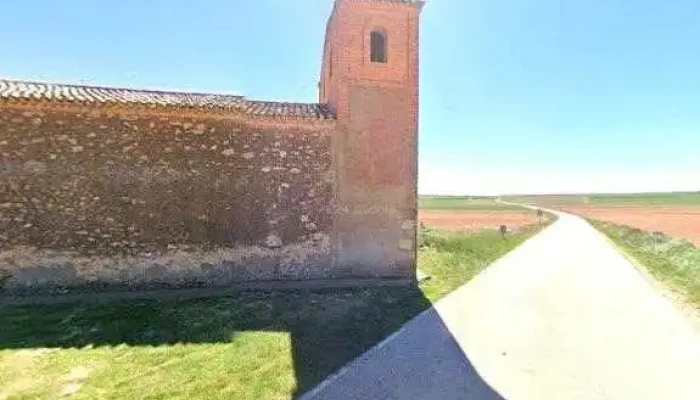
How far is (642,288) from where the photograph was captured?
12719mm

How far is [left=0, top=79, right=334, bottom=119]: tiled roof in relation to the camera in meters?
11.3

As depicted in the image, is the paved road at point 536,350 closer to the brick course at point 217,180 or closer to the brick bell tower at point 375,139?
the brick bell tower at point 375,139

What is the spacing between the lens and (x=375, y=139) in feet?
44.5

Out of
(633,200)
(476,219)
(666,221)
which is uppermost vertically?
(666,221)

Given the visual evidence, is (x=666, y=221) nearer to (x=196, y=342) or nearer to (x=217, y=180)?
(x=217, y=180)

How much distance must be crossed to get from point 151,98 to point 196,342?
23.6ft

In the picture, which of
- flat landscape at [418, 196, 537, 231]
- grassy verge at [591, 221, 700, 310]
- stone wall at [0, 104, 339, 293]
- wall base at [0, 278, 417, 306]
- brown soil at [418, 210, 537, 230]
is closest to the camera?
wall base at [0, 278, 417, 306]

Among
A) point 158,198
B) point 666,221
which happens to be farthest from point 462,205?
point 158,198

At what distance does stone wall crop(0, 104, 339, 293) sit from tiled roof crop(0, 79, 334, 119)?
0.27 metres

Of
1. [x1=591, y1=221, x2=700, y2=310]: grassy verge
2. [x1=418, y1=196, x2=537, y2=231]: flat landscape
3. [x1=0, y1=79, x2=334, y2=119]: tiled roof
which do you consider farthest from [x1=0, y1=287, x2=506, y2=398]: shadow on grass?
[x1=418, y1=196, x2=537, y2=231]: flat landscape

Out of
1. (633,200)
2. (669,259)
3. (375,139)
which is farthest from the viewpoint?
(633,200)

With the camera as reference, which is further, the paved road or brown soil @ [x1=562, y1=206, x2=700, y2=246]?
brown soil @ [x1=562, y1=206, x2=700, y2=246]

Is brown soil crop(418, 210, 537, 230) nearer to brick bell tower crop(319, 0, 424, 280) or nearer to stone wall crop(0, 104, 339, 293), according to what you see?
brick bell tower crop(319, 0, 424, 280)

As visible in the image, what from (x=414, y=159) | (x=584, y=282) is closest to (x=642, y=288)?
(x=584, y=282)
